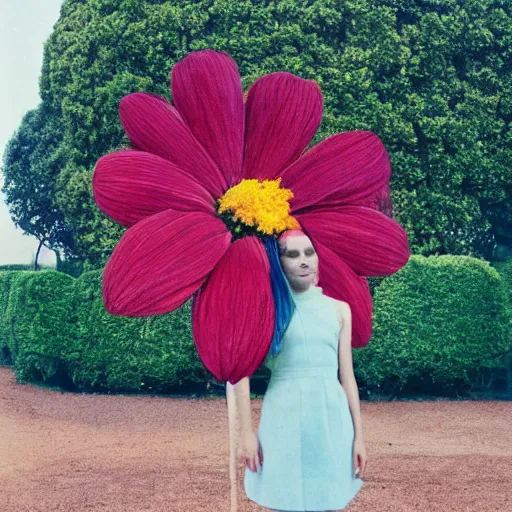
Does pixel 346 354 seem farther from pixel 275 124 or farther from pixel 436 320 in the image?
pixel 436 320

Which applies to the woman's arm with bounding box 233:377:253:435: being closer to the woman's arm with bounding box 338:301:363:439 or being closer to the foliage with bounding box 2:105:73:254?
the woman's arm with bounding box 338:301:363:439

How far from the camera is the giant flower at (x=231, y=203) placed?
180 cm

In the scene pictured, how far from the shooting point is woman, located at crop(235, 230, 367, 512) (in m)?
1.90

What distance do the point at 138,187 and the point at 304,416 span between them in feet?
2.57

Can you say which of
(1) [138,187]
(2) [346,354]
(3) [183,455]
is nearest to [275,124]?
(1) [138,187]

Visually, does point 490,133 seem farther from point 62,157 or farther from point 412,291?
point 62,157

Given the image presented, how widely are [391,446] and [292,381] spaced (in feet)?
12.2

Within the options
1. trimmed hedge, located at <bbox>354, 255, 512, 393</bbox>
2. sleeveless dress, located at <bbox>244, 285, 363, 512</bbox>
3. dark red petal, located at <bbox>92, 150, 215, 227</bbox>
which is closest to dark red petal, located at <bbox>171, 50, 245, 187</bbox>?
dark red petal, located at <bbox>92, 150, 215, 227</bbox>

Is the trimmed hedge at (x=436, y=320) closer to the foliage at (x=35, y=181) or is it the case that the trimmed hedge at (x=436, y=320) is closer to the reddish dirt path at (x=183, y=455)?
the reddish dirt path at (x=183, y=455)

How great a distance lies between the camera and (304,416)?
76.2 inches

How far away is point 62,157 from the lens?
854 cm

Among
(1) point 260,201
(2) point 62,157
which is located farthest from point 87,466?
(2) point 62,157

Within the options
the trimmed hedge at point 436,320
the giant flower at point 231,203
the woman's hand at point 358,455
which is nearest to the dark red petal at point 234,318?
the giant flower at point 231,203

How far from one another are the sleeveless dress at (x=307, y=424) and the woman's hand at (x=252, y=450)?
0.02 m
